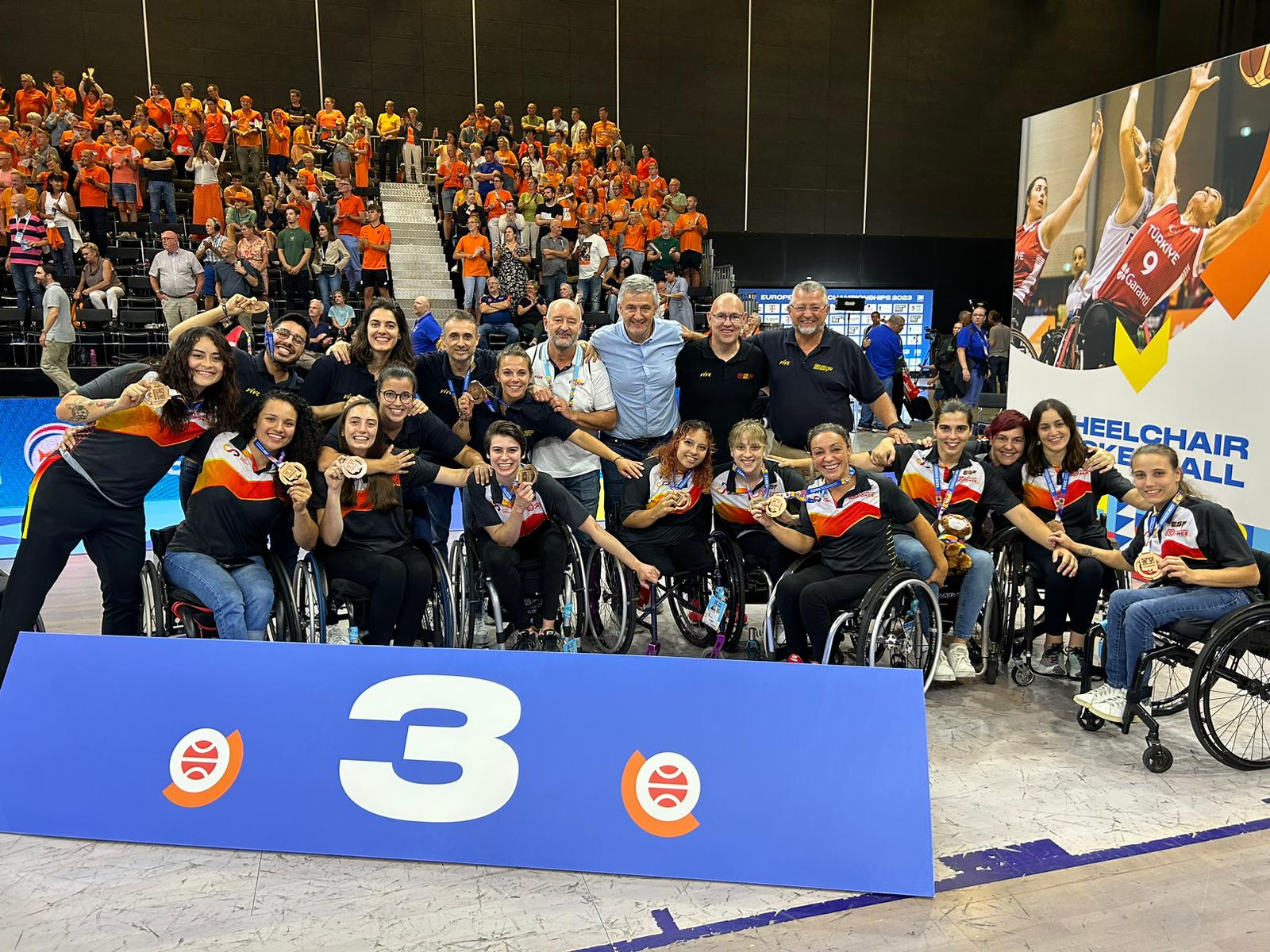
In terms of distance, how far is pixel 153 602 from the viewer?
3.39 m

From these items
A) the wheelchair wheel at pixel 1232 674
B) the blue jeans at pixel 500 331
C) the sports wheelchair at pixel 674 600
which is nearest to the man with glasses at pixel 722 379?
the sports wheelchair at pixel 674 600

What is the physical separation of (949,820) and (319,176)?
492 inches

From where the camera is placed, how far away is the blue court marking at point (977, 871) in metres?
2.28

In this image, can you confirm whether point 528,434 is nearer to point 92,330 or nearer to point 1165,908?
point 1165,908

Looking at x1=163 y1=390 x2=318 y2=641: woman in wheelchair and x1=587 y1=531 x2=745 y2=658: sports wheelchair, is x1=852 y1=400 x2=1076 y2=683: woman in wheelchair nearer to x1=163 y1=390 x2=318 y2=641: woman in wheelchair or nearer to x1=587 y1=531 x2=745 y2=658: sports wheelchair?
x1=587 y1=531 x2=745 y2=658: sports wheelchair

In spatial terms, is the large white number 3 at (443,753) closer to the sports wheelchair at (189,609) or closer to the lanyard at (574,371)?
the sports wheelchair at (189,609)

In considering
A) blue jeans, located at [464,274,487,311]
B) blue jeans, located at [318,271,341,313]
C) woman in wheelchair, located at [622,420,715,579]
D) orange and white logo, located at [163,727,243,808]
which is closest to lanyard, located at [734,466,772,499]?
woman in wheelchair, located at [622,420,715,579]

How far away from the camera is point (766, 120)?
1852 centimetres

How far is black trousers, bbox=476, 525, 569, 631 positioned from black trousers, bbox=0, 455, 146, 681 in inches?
51.2

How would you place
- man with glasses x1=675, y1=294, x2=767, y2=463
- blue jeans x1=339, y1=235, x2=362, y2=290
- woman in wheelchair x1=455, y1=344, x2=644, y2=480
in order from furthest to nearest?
blue jeans x1=339, y1=235, x2=362, y2=290 → man with glasses x1=675, y1=294, x2=767, y2=463 → woman in wheelchair x1=455, y1=344, x2=644, y2=480

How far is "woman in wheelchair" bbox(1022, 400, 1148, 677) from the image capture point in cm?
380

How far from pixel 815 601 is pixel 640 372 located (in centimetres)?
144

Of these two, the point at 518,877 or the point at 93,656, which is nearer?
the point at 518,877

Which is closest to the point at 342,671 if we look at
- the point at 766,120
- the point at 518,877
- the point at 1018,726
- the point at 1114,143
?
the point at 518,877
